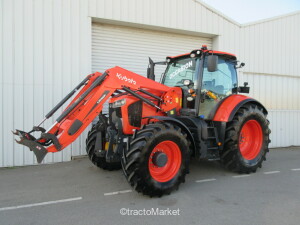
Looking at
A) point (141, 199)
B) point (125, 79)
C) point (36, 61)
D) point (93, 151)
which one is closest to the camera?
point (141, 199)

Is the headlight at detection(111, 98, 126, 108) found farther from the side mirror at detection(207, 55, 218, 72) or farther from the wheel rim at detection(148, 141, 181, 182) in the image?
the side mirror at detection(207, 55, 218, 72)

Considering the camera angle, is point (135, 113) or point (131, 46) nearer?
point (135, 113)

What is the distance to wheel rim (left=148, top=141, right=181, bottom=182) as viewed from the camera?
12.8 feet

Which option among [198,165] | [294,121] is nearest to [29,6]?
[198,165]

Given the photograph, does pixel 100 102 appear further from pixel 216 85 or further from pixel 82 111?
pixel 216 85

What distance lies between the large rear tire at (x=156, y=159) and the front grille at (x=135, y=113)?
61 centimetres

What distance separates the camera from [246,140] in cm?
551

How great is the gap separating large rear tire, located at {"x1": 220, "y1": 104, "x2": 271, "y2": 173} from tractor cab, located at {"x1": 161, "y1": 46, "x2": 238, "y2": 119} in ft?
1.77

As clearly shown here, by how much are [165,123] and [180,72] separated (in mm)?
1575

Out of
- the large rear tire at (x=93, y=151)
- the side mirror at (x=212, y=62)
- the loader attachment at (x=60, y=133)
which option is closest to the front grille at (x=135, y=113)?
the loader attachment at (x=60, y=133)

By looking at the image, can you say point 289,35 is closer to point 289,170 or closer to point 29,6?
point 289,170

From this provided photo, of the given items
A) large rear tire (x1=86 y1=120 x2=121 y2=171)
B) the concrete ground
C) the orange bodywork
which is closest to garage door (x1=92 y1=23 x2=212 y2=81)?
large rear tire (x1=86 y1=120 x2=121 y2=171)

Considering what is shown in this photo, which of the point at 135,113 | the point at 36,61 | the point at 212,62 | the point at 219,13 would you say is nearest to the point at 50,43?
the point at 36,61

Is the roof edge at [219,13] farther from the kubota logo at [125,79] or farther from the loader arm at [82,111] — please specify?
the kubota logo at [125,79]
